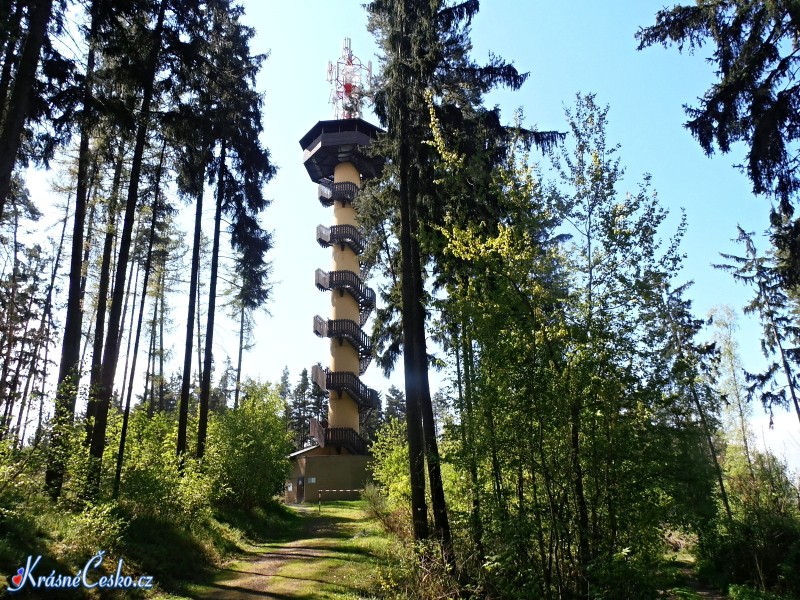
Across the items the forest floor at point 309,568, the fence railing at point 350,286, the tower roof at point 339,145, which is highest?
the tower roof at point 339,145

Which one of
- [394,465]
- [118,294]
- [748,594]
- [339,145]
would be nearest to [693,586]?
[748,594]

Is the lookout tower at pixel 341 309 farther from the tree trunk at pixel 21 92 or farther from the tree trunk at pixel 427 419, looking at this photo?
the tree trunk at pixel 21 92

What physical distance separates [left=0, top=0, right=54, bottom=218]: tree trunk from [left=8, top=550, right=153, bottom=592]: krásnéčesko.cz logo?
4.99 m

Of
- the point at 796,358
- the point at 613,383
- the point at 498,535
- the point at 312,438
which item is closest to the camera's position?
the point at 613,383

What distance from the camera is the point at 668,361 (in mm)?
6289

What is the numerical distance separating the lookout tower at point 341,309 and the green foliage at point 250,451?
8428 millimetres

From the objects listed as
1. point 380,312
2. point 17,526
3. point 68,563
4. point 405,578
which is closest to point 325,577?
point 405,578

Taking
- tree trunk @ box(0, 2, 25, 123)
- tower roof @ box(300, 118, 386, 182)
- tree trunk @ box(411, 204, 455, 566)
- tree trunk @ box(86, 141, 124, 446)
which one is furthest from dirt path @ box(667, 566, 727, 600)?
tower roof @ box(300, 118, 386, 182)

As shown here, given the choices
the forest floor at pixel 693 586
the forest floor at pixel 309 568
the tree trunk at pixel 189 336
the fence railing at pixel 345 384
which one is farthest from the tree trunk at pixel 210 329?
the forest floor at pixel 693 586

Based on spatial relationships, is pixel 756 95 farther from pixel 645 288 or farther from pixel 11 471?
pixel 11 471

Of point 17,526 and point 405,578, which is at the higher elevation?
point 17,526

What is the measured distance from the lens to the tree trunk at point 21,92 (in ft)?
25.5

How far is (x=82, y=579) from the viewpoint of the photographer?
7.07 meters

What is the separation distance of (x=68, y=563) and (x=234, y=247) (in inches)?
470
